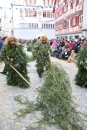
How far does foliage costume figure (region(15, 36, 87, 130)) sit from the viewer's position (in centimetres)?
286

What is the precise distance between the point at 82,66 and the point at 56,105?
438cm

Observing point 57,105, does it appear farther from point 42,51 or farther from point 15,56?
point 42,51

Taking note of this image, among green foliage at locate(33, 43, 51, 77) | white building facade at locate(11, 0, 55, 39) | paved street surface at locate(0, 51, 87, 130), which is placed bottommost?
paved street surface at locate(0, 51, 87, 130)

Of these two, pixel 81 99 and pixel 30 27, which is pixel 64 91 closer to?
pixel 81 99

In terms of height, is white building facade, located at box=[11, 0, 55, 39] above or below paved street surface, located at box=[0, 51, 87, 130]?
above

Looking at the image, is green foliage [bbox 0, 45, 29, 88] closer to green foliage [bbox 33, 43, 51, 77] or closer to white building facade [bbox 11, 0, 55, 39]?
green foliage [bbox 33, 43, 51, 77]

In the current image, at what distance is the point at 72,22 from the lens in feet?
97.8

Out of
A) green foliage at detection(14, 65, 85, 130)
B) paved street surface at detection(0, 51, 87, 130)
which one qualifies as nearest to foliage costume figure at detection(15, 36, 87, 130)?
green foliage at detection(14, 65, 85, 130)

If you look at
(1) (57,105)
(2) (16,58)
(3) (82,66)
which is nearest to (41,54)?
(2) (16,58)

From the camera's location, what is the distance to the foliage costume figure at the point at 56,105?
9.38ft

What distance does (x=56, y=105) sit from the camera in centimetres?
300

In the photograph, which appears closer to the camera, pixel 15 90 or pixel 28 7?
pixel 15 90

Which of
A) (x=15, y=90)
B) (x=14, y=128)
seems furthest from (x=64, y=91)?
(x=15, y=90)

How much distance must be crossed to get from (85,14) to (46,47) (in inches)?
666
